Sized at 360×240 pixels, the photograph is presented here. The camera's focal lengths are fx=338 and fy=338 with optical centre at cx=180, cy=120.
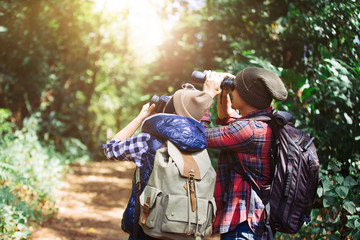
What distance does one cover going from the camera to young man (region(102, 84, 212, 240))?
1.95 m

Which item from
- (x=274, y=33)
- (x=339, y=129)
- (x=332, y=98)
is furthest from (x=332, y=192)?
(x=274, y=33)

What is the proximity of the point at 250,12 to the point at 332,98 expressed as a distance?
2464mm

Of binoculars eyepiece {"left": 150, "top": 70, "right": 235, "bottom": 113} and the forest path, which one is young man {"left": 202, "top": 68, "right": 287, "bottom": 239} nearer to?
binoculars eyepiece {"left": 150, "top": 70, "right": 235, "bottom": 113}

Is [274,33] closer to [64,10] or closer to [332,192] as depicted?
Result: [332,192]

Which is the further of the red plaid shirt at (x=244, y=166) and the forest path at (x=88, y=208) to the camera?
the forest path at (x=88, y=208)

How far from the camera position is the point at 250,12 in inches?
229

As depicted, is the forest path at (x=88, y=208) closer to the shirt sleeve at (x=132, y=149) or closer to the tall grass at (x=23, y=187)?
the tall grass at (x=23, y=187)

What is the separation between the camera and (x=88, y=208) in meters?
6.66

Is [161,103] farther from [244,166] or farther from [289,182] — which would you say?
[289,182]

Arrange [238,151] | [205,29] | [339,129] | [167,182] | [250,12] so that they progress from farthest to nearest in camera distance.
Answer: [205,29]
[250,12]
[339,129]
[238,151]
[167,182]

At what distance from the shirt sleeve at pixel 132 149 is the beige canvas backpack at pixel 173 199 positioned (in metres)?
0.14

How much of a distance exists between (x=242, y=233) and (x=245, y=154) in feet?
1.62

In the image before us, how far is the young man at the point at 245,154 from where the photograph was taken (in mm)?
2117

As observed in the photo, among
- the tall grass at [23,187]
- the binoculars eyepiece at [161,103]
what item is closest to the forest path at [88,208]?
the tall grass at [23,187]
